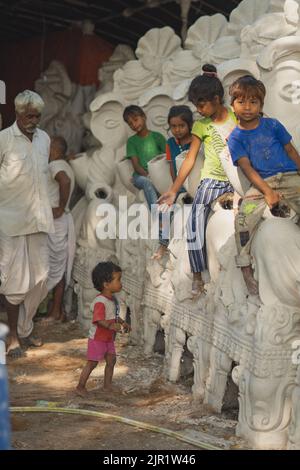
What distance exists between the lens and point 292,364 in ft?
13.5

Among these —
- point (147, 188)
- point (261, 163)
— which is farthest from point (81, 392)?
point (147, 188)

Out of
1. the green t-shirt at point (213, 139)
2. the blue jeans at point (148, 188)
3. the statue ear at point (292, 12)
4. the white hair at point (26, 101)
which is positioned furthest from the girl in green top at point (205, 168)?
the white hair at point (26, 101)

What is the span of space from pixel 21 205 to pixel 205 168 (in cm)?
163

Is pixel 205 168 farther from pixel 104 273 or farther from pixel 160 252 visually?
pixel 160 252

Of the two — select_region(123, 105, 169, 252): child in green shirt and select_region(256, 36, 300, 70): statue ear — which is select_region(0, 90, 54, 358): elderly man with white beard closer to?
select_region(123, 105, 169, 252): child in green shirt

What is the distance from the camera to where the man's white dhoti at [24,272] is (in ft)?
20.1

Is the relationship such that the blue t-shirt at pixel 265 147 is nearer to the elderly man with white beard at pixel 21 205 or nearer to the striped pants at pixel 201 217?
the striped pants at pixel 201 217

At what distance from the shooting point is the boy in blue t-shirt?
14.1 feet

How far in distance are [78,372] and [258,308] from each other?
1.78 meters

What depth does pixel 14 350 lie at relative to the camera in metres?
6.11

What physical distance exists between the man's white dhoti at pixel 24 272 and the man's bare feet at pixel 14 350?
0.21m

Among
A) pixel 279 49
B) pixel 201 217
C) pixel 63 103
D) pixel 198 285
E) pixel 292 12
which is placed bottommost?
pixel 198 285

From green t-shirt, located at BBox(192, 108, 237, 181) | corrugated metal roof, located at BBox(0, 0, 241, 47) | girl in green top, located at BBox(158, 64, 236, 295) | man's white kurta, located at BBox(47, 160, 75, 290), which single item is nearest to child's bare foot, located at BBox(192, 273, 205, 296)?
girl in green top, located at BBox(158, 64, 236, 295)

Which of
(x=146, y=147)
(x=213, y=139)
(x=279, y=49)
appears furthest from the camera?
(x=146, y=147)
